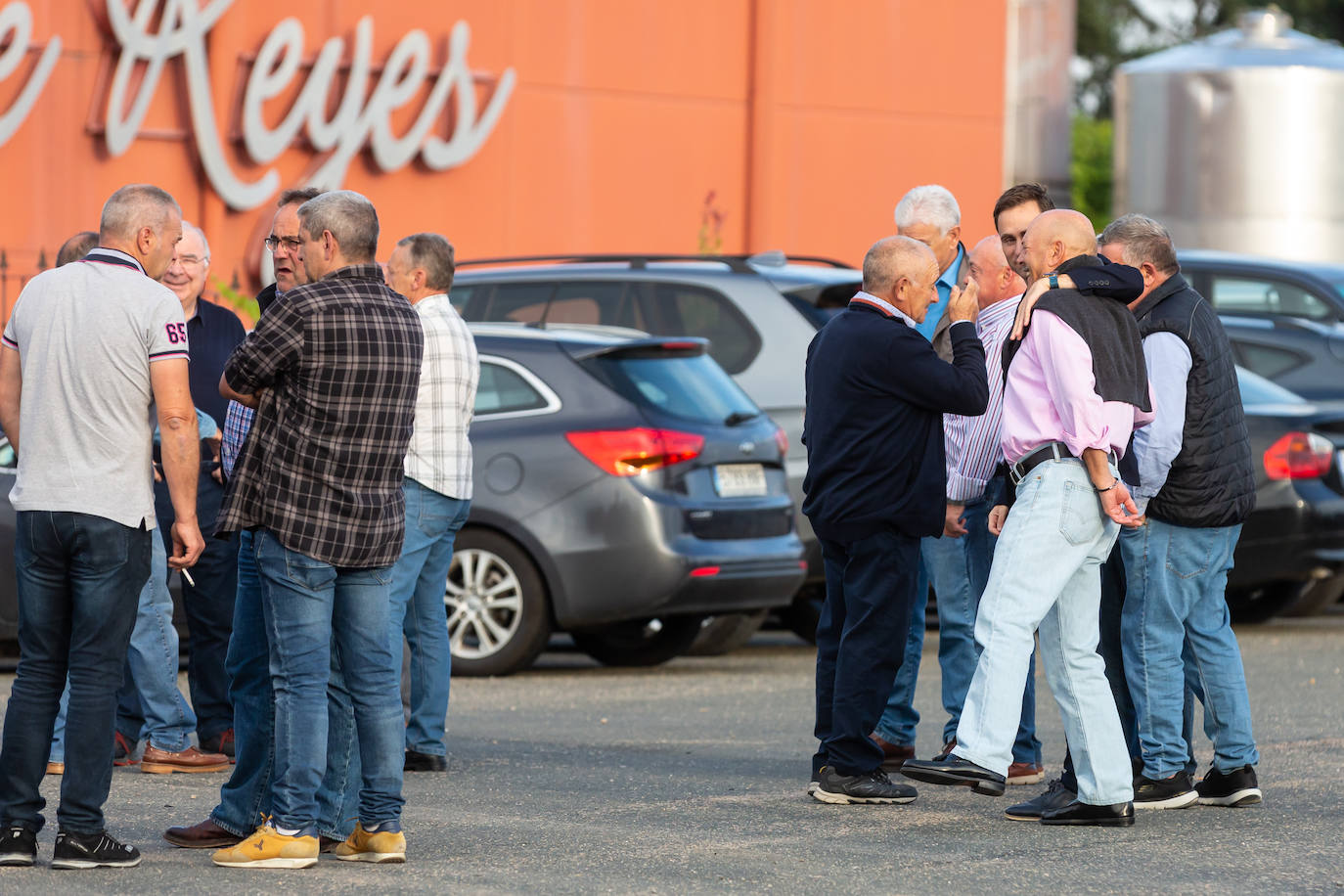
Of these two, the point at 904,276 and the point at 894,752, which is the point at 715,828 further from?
the point at 904,276

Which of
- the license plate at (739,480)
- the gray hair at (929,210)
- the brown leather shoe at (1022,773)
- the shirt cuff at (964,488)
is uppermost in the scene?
the gray hair at (929,210)

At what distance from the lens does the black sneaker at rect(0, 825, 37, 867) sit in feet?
19.2

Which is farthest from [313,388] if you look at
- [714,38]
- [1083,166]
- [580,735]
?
[1083,166]

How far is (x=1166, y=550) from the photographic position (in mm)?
6992

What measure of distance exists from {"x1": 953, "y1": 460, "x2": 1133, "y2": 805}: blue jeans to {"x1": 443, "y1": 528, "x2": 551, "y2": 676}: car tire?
395 cm

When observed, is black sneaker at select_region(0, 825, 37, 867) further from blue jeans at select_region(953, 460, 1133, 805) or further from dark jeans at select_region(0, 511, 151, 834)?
blue jeans at select_region(953, 460, 1133, 805)

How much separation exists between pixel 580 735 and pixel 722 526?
1900mm

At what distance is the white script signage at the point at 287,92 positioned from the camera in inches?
640

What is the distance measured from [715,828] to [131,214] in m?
2.44

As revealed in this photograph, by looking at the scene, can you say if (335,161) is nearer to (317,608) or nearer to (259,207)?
(259,207)

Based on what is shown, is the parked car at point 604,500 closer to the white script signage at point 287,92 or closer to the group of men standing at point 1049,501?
the group of men standing at point 1049,501

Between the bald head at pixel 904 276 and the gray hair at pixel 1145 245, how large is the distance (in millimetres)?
595

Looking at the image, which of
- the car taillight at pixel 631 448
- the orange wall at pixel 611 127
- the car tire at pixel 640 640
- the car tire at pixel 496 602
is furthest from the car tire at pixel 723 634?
the orange wall at pixel 611 127

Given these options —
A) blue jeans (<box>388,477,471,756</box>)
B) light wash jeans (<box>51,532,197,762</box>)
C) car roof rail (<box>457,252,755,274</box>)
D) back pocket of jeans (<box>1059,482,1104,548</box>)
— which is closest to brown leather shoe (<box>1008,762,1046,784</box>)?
back pocket of jeans (<box>1059,482,1104,548</box>)
